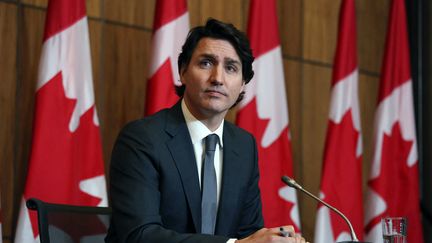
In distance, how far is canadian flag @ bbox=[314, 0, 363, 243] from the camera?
5.22m

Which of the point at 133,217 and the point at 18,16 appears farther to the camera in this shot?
the point at 18,16

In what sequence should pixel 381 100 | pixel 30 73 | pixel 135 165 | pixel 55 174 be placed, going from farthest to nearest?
1. pixel 381 100
2. pixel 30 73
3. pixel 55 174
4. pixel 135 165

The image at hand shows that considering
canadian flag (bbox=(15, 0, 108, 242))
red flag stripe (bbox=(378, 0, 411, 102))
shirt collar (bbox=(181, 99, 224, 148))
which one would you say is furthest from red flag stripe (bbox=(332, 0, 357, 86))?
shirt collar (bbox=(181, 99, 224, 148))

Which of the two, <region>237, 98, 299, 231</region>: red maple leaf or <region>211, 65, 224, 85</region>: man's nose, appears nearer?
<region>211, 65, 224, 85</region>: man's nose

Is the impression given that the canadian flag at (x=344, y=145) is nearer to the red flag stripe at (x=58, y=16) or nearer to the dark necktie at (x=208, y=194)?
the red flag stripe at (x=58, y=16)

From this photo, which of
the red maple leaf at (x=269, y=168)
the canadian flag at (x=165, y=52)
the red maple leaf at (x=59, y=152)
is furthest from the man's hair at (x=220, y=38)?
the red maple leaf at (x=269, y=168)

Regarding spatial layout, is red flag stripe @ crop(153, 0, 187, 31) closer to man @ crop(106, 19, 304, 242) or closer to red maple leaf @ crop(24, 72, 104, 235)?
red maple leaf @ crop(24, 72, 104, 235)

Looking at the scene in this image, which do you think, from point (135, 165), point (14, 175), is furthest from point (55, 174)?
point (135, 165)

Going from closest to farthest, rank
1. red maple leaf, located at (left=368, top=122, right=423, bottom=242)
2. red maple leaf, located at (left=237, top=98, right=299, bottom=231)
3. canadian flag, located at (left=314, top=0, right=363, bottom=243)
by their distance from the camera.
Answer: red maple leaf, located at (left=237, top=98, right=299, bottom=231) < canadian flag, located at (left=314, top=0, right=363, bottom=243) < red maple leaf, located at (left=368, top=122, right=423, bottom=242)

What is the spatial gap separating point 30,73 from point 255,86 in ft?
4.89

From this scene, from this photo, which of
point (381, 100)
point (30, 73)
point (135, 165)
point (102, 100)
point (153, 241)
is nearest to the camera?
point (153, 241)

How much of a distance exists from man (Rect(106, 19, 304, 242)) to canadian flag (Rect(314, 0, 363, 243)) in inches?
88.7

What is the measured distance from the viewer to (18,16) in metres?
4.09

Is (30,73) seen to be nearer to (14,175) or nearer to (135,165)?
(14,175)
